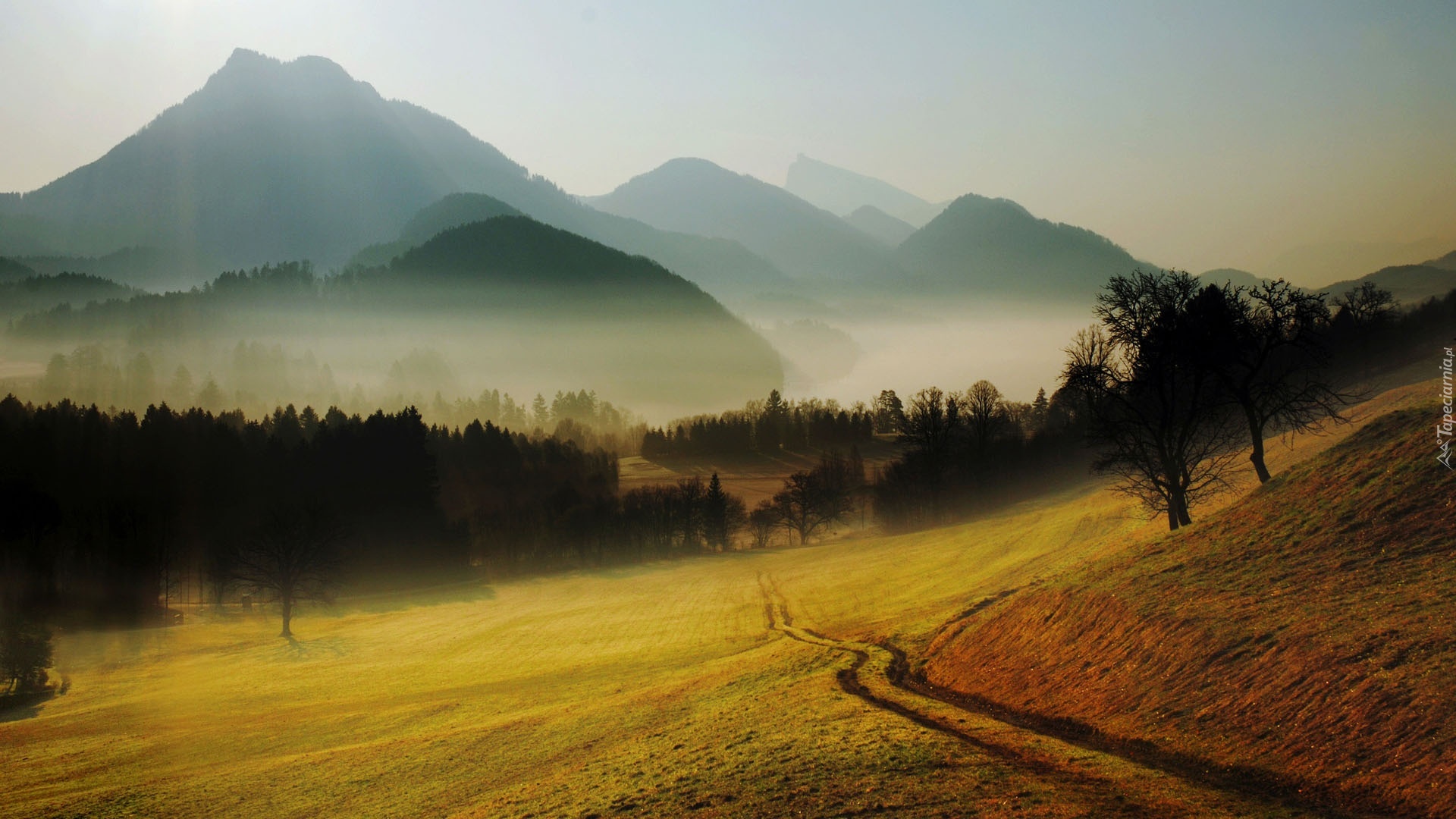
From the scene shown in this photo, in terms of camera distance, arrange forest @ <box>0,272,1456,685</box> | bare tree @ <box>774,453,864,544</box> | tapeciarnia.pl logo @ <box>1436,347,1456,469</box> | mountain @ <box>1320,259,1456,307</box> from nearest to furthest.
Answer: tapeciarnia.pl logo @ <box>1436,347,1456,469</box>, forest @ <box>0,272,1456,685</box>, mountain @ <box>1320,259,1456,307</box>, bare tree @ <box>774,453,864,544</box>

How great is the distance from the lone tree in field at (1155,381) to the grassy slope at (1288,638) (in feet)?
31.5

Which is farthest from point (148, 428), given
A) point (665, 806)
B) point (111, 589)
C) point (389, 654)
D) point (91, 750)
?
point (665, 806)

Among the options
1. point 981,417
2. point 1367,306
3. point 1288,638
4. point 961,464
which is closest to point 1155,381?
point 1288,638

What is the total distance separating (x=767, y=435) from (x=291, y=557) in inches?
4607

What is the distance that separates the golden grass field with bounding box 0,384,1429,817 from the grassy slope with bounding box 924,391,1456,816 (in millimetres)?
2221

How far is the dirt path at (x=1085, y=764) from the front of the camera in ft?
49.0

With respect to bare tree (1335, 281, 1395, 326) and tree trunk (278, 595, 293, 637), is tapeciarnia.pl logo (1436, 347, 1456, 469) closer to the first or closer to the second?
bare tree (1335, 281, 1395, 326)

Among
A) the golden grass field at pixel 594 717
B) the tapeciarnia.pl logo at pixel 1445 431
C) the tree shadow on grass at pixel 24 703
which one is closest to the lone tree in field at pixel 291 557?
the golden grass field at pixel 594 717

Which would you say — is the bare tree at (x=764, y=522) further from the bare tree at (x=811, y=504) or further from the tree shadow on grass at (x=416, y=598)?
the tree shadow on grass at (x=416, y=598)

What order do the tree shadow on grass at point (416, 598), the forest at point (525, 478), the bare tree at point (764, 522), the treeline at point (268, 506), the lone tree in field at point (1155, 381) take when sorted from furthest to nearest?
the bare tree at point (764, 522) → the tree shadow on grass at point (416, 598) → the treeline at point (268, 506) → the forest at point (525, 478) → the lone tree in field at point (1155, 381)

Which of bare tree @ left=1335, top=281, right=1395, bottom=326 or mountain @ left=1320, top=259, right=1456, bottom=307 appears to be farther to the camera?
bare tree @ left=1335, top=281, right=1395, bottom=326

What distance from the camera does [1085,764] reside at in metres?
17.8

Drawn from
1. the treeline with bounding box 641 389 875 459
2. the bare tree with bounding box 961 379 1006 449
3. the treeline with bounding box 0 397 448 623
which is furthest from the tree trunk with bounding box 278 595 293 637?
the treeline with bounding box 641 389 875 459

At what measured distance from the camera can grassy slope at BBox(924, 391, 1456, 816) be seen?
15.4 metres
